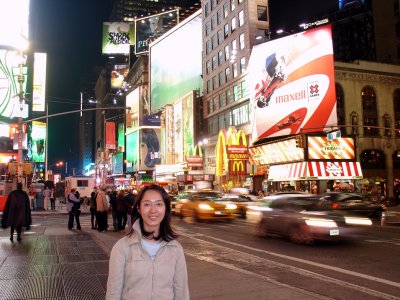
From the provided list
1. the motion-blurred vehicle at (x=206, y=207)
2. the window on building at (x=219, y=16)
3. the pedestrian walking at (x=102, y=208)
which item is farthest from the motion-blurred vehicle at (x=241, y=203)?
the window on building at (x=219, y=16)

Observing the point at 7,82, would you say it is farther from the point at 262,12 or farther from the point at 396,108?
the point at 396,108

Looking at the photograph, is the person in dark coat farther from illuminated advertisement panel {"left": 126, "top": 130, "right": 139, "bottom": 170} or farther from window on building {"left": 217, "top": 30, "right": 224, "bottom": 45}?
illuminated advertisement panel {"left": 126, "top": 130, "right": 139, "bottom": 170}

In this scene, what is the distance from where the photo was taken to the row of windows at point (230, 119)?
57.2 m

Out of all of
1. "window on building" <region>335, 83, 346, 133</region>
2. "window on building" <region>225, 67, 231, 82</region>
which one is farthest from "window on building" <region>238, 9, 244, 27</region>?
"window on building" <region>335, 83, 346, 133</region>

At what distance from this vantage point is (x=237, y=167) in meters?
55.4

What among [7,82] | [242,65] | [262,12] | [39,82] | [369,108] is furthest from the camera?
[242,65]

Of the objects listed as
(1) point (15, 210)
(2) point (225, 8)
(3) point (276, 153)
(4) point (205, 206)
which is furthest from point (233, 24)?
(1) point (15, 210)

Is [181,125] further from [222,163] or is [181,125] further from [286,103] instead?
[286,103]

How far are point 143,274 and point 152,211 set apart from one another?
1.60 feet

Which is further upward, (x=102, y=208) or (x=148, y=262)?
(x=148, y=262)

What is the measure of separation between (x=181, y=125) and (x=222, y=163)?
78.3 ft

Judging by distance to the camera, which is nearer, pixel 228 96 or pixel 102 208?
pixel 102 208

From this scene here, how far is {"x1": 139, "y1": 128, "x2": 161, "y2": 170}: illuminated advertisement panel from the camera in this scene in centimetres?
10112

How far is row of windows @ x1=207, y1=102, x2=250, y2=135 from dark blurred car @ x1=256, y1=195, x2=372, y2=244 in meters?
40.7
